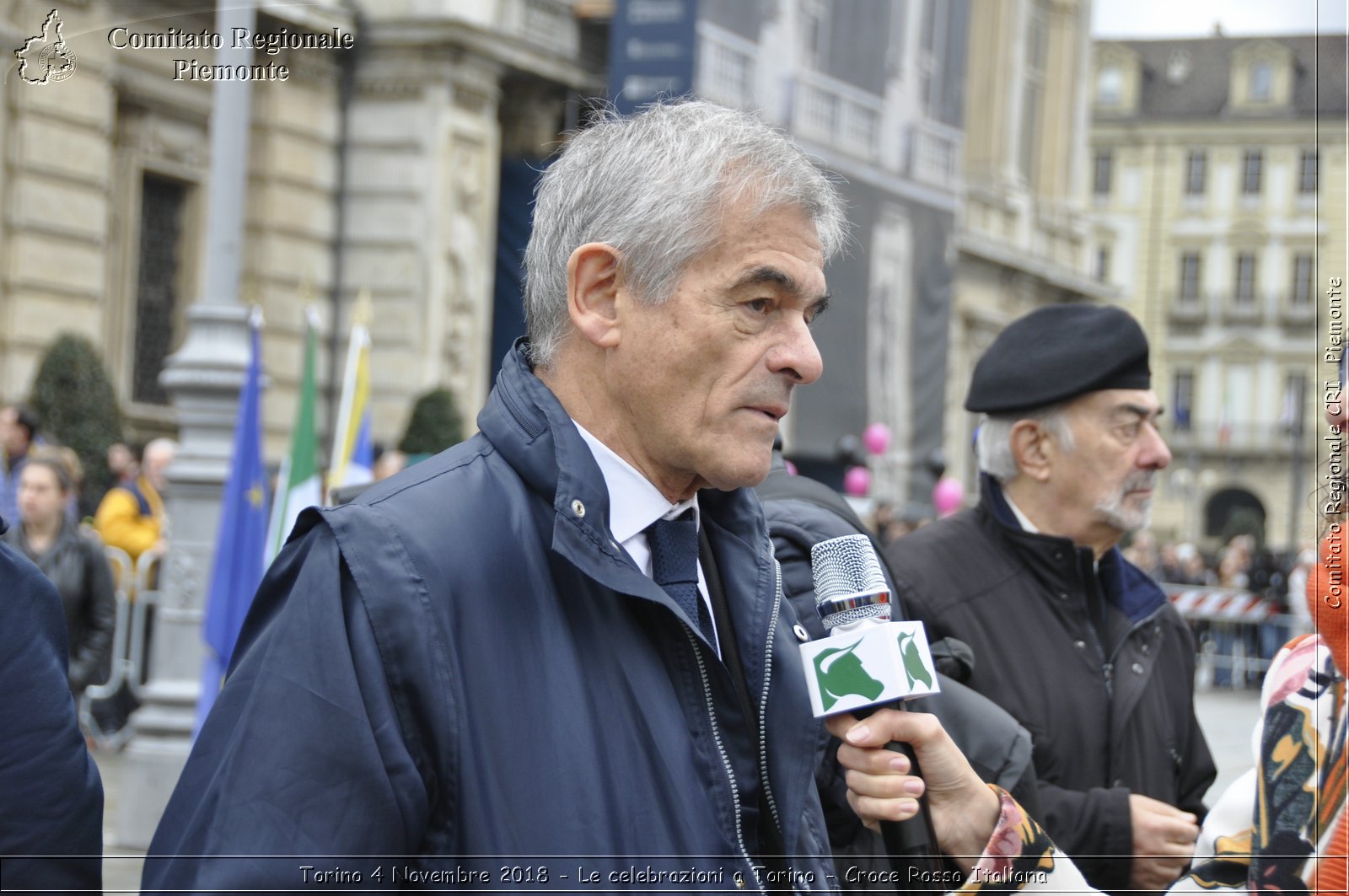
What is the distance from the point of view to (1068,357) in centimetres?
383

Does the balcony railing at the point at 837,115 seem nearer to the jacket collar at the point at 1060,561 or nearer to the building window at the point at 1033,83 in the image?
the building window at the point at 1033,83

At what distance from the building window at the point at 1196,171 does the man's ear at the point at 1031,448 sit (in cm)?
995

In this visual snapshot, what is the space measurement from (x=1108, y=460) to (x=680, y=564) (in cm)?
192

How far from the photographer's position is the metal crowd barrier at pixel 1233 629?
61.4ft

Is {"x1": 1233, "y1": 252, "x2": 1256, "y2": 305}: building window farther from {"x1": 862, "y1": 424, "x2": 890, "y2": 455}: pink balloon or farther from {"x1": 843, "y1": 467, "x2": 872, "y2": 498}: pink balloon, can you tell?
{"x1": 862, "y1": 424, "x2": 890, "y2": 455}: pink balloon

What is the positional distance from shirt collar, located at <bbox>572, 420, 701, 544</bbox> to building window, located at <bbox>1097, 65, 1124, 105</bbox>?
24.7 metres

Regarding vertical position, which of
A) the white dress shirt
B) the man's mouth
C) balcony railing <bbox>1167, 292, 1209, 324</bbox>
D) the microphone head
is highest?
balcony railing <bbox>1167, 292, 1209, 324</bbox>

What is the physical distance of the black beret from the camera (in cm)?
381

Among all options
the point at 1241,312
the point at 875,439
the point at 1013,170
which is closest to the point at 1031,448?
the point at 1241,312

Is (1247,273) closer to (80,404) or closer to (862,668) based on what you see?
(80,404)

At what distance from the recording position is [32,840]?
2254mm

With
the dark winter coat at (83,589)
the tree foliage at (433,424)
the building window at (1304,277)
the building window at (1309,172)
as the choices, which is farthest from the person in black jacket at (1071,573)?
the tree foliage at (433,424)

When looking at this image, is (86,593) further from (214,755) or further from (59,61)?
(214,755)

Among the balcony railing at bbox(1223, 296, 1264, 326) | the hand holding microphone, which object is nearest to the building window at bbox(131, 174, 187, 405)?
the balcony railing at bbox(1223, 296, 1264, 326)
